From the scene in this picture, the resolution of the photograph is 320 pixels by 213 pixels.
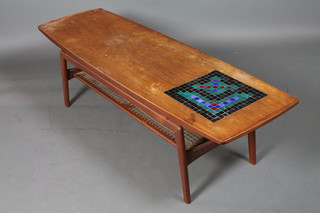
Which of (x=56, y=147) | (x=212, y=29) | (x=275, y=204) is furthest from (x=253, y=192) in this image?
(x=212, y=29)

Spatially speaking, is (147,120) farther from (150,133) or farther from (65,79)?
(65,79)

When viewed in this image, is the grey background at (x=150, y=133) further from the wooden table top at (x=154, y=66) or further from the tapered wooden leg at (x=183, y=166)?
the wooden table top at (x=154, y=66)

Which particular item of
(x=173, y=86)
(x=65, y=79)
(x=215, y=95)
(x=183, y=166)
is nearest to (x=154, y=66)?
(x=173, y=86)

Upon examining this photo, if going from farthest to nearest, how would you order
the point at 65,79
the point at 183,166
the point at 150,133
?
the point at 65,79
the point at 150,133
the point at 183,166

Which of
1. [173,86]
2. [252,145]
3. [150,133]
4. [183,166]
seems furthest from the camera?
[150,133]

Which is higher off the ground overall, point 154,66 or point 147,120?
point 154,66

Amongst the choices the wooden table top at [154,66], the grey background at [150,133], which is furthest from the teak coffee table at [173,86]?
the grey background at [150,133]

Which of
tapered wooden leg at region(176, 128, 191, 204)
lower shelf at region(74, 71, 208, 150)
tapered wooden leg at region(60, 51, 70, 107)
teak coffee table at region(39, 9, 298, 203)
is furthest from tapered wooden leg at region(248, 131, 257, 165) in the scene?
tapered wooden leg at region(60, 51, 70, 107)

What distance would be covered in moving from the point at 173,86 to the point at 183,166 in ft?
1.64

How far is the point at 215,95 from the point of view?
303 centimetres

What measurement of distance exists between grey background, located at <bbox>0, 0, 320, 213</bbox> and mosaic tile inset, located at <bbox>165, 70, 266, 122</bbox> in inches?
23.8

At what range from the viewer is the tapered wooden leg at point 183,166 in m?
2.91

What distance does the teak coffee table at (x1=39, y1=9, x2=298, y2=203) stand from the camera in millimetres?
2807

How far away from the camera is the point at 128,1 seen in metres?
5.20
